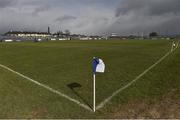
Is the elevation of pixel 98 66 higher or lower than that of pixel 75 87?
A: higher

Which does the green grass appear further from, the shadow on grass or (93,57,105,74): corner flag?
(93,57,105,74): corner flag

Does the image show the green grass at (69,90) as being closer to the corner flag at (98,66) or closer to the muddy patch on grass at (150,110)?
the muddy patch on grass at (150,110)

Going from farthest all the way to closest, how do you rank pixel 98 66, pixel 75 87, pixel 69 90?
pixel 75 87, pixel 69 90, pixel 98 66

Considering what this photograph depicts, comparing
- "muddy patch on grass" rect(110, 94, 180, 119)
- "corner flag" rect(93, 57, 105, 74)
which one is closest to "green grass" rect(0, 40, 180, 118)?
"muddy patch on grass" rect(110, 94, 180, 119)

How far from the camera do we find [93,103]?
14.5 meters

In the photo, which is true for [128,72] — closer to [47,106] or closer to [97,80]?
[97,80]

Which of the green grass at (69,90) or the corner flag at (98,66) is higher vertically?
the corner flag at (98,66)

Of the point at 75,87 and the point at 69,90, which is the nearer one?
the point at 69,90

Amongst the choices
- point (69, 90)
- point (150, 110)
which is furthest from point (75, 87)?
point (150, 110)

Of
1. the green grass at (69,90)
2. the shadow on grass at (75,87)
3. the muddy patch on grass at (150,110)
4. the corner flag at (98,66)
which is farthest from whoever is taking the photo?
the shadow on grass at (75,87)

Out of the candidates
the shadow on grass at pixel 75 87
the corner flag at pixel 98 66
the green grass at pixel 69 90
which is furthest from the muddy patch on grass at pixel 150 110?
the shadow on grass at pixel 75 87

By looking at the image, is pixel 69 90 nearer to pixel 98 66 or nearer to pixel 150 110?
pixel 98 66

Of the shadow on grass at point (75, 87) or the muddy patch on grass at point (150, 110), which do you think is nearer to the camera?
the muddy patch on grass at point (150, 110)

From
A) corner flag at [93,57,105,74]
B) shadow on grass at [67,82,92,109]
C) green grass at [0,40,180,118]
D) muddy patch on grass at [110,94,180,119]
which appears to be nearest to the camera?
muddy patch on grass at [110,94,180,119]
